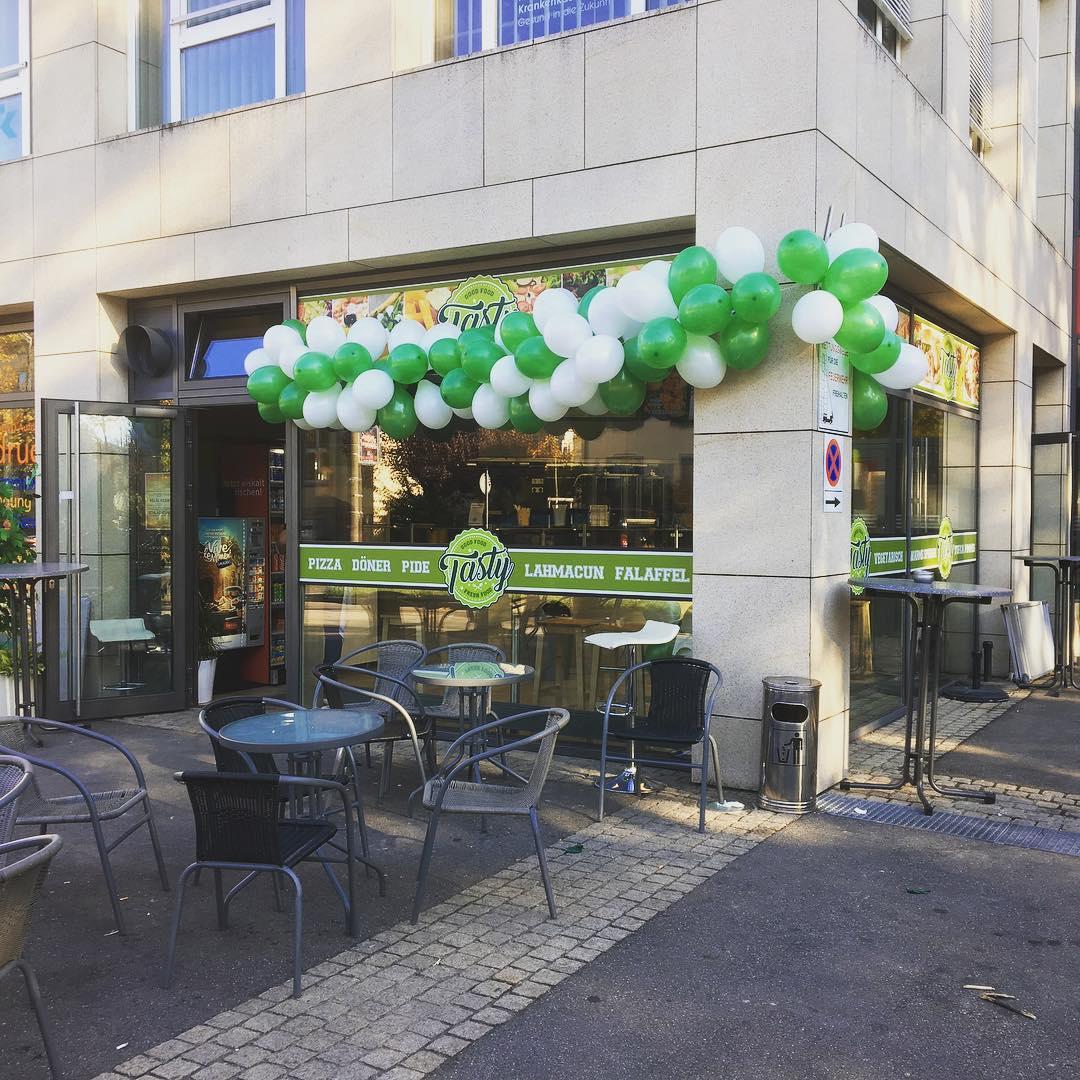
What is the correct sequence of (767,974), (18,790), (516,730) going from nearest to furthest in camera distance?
(18,790) → (767,974) → (516,730)

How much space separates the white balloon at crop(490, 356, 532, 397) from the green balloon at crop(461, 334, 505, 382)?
7 centimetres

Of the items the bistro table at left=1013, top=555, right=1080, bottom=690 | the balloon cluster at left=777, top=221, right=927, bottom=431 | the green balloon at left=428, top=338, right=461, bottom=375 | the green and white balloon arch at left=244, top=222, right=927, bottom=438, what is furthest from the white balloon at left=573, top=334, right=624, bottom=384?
the bistro table at left=1013, top=555, right=1080, bottom=690

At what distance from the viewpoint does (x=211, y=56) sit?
32.6 ft

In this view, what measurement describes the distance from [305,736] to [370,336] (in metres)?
4.11

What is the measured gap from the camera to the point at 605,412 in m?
7.51

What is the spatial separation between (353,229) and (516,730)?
13.5 feet

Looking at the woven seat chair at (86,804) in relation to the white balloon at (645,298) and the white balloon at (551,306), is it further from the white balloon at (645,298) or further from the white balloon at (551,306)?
the white balloon at (645,298)

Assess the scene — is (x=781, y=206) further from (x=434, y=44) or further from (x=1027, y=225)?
(x=1027, y=225)

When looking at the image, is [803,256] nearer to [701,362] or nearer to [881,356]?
[701,362]

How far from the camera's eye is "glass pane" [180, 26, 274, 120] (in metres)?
9.46

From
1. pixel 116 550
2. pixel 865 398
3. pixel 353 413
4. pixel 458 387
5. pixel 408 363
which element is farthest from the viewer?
pixel 116 550

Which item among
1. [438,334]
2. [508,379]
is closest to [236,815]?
[508,379]

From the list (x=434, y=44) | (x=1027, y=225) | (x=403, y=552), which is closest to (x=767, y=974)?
Answer: (x=403, y=552)

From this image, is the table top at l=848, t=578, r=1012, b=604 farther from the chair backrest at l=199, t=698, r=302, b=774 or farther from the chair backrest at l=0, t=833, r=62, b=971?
the chair backrest at l=0, t=833, r=62, b=971
